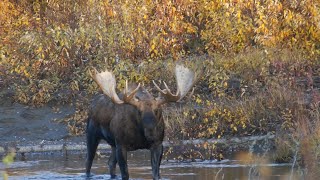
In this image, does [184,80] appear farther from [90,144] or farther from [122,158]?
[90,144]

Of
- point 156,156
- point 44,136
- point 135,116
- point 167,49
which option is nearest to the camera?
point 156,156

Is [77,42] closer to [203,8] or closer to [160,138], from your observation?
[203,8]

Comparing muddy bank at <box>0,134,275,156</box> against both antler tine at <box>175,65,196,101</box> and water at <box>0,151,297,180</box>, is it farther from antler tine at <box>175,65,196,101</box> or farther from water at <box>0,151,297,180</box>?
antler tine at <box>175,65,196,101</box>

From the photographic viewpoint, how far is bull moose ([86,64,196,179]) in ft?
39.8

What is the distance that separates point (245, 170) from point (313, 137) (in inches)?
44.9

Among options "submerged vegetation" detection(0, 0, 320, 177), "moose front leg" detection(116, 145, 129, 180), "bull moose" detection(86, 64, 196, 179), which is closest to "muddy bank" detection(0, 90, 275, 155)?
"submerged vegetation" detection(0, 0, 320, 177)

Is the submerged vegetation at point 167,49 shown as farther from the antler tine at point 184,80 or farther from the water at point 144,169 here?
the antler tine at point 184,80

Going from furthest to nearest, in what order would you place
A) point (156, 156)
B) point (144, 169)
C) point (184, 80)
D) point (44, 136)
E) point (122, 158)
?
point (44, 136) < point (144, 169) < point (184, 80) < point (122, 158) < point (156, 156)

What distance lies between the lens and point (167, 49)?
68.5 feet

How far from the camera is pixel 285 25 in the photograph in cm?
2055

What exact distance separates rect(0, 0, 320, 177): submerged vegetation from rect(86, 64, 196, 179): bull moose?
524cm

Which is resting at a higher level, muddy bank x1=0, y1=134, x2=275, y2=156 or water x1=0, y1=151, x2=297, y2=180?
muddy bank x1=0, y1=134, x2=275, y2=156

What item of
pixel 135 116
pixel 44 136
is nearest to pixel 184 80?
pixel 135 116

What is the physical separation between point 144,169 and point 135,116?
2.39m
